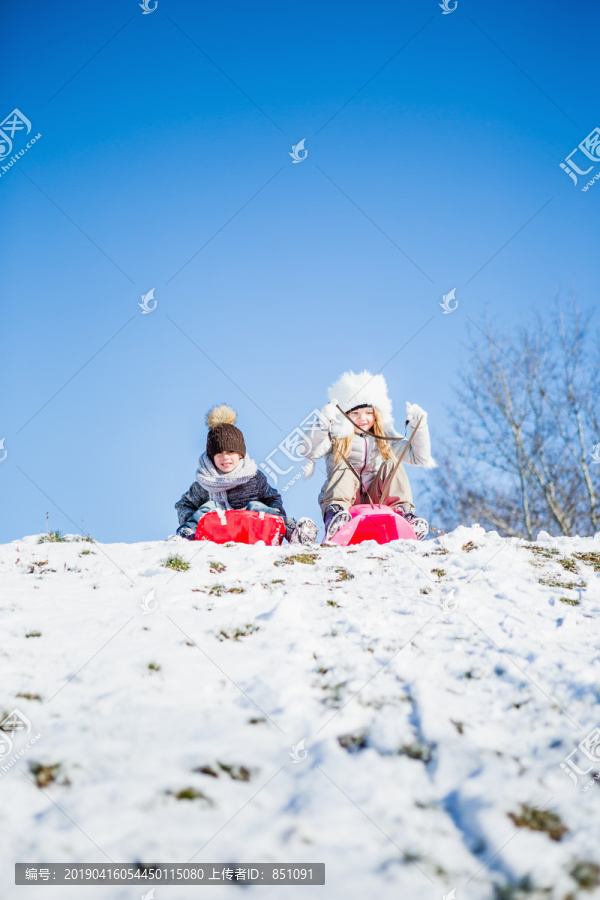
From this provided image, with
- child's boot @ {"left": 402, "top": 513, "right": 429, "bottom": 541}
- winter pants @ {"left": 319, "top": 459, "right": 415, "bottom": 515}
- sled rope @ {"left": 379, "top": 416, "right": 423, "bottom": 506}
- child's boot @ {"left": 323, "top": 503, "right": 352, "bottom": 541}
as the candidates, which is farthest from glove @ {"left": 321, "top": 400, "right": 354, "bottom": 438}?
child's boot @ {"left": 402, "top": 513, "right": 429, "bottom": 541}

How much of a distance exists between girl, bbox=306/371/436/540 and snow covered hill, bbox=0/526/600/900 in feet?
8.96

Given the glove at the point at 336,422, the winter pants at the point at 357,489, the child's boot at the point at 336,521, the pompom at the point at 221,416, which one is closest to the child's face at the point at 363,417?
the glove at the point at 336,422

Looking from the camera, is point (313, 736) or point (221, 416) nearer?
point (313, 736)

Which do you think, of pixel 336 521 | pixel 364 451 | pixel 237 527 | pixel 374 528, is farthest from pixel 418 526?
pixel 237 527

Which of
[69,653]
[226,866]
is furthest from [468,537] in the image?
[226,866]

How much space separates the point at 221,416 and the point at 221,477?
0.85m

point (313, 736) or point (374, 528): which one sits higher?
point (374, 528)

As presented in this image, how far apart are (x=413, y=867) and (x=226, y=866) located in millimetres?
619

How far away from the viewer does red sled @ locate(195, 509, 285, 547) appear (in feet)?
20.4

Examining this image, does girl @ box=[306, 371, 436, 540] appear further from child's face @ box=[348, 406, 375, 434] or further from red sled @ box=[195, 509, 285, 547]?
red sled @ box=[195, 509, 285, 547]

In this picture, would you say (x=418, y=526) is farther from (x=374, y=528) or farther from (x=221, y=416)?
(x=221, y=416)

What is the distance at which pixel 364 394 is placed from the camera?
25.0 ft

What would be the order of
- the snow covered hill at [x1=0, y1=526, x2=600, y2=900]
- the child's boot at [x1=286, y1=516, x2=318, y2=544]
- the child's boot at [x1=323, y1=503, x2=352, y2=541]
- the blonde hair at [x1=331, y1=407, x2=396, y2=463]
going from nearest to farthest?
the snow covered hill at [x1=0, y1=526, x2=600, y2=900] → the child's boot at [x1=323, y1=503, x2=352, y2=541] → the child's boot at [x1=286, y1=516, x2=318, y2=544] → the blonde hair at [x1=331, y1=407, x2=396, y2=463]

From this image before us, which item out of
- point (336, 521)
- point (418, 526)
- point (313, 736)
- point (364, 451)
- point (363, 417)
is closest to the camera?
point (313, 736)
